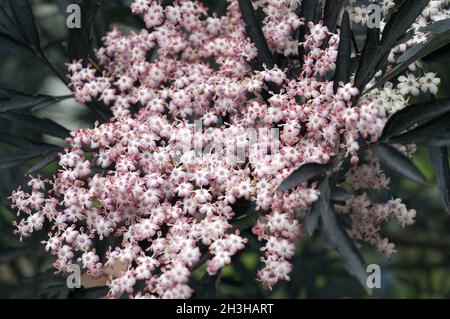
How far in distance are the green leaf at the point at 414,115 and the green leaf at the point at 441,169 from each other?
4.6 inches

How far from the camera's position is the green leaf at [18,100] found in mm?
1217

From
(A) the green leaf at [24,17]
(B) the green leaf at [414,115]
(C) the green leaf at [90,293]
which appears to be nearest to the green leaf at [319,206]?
(B) the green leaf at [414,115]

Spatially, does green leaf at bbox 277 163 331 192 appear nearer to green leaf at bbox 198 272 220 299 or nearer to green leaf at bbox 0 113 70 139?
green leaf at bbox 198 272 220 299

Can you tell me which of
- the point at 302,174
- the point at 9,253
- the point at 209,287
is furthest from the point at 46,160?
the point at 302,174

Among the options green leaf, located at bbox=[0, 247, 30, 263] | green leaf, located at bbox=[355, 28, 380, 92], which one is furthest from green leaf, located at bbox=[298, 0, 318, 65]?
green leaf, located at bbox=[0, 247, 30, 263]

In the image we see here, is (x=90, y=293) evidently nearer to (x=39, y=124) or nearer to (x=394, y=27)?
(x=39, y=124)

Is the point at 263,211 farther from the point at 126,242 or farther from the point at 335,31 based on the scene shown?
the point at 335,31

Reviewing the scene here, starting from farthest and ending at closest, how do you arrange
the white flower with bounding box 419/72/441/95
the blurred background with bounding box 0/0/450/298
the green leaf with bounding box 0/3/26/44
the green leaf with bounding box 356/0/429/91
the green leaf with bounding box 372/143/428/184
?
the blurred background with bounding box 0/0/450/298
the green leaf with bounding box 0/3/26/44
the white flower with bounding box 419/72/441/95
the green leaf with bounding box 356/0/429/91
the green leaf with bounding box 372/143/428/184

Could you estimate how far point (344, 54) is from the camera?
1030 mm

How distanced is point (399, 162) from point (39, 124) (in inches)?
27.1

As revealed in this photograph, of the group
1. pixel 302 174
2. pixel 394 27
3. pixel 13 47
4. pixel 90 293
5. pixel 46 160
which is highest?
pixel 13 47

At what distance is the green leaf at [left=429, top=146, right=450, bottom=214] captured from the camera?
1.04 m

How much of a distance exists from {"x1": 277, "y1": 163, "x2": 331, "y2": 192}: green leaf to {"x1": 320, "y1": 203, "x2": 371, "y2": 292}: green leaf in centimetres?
5

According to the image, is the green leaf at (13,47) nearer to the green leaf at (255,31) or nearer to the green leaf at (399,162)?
the green leaf at (255,31)
